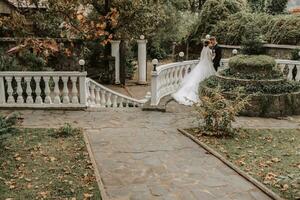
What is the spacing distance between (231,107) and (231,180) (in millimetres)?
2687

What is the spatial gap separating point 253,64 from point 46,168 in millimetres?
7157

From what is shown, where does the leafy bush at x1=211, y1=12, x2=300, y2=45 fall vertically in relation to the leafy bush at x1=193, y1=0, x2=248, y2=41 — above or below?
below

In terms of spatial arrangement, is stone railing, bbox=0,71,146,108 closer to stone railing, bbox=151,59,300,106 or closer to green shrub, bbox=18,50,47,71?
green shrub, bbox=18,50,47,71

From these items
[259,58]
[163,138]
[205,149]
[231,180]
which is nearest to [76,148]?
[163,138]

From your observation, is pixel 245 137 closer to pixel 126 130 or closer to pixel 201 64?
pixel 126 130

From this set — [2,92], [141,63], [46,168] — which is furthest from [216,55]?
[46,168]

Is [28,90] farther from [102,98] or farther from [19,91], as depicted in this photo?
[102,98]

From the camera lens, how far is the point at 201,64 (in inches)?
522

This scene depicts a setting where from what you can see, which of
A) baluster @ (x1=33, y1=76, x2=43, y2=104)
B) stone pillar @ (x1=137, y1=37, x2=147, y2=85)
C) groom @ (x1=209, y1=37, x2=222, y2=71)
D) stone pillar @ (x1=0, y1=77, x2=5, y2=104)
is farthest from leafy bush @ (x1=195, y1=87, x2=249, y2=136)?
stone pillar @ (x1=137, y1=37, x2=147, y2=85)

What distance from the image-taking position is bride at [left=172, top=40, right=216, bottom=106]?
41.1ft

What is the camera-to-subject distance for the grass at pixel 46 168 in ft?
17.3

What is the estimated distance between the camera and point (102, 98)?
11.9m

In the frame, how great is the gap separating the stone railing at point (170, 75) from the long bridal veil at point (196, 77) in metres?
0.27

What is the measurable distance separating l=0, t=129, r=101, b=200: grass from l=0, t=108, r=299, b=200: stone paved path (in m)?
0.29
